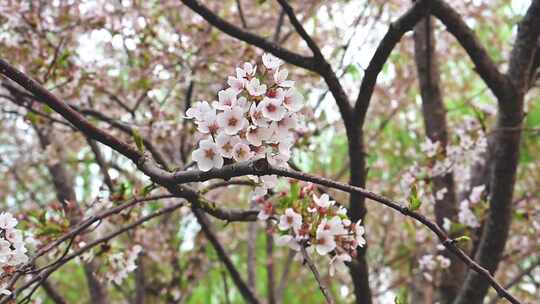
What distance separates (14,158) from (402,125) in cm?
390

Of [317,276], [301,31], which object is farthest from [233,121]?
[301,31]

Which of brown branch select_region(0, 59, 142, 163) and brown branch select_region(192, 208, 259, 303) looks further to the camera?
brown branch select_region(192, 208, 259, 303)

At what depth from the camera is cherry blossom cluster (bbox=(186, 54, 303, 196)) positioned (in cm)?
136

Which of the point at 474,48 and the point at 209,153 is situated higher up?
the point at 474,48

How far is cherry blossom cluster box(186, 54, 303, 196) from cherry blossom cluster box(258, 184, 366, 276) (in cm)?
57

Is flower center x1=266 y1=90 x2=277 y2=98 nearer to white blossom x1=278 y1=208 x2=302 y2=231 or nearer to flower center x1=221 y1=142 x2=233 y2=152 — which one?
flower center x1=221 y1=142 x2=233 y2=152

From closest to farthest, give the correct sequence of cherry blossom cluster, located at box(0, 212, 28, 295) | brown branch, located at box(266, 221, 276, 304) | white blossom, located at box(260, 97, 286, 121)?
white blossom, located at box(260, 97, 286, 121), cherry blossom cluster, located at box(0, 212, 28, 295), brown branch, located at box(266, 221, 276, 304)

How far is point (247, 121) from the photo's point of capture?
1.36 meters

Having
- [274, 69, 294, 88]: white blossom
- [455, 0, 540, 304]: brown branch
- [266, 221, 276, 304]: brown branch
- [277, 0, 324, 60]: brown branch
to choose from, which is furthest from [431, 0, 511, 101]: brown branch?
[266, 221, 276, 304]: brown branch

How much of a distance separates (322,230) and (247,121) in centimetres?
71

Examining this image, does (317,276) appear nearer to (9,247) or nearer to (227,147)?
(227,147)

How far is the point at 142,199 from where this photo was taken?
1.79 meters

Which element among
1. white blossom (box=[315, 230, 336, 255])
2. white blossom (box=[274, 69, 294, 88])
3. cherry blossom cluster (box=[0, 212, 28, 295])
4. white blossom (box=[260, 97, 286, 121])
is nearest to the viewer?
white blossom (box=[260, 97, 286, 121])

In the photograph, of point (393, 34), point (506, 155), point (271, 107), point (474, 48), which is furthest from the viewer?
point (506, 155)
